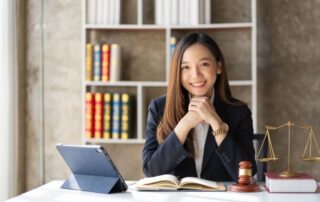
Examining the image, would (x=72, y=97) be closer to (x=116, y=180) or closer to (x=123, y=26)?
(x=123, y=26)

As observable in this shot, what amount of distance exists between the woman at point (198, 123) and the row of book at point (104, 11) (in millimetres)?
1459

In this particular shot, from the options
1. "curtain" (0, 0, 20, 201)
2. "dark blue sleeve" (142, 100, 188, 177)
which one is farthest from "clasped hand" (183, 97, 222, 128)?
"curtain" (0, 0, 20, 201)

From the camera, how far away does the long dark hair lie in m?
2.83

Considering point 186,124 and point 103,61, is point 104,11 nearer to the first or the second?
point 103,61

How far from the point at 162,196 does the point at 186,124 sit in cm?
56

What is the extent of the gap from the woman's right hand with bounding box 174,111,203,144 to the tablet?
45cm

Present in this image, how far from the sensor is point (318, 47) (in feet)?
14.5

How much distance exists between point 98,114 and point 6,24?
87 centimetres

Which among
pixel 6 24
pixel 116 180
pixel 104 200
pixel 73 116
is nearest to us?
pixel 104 200

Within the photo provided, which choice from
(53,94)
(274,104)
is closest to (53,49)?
(53,94)

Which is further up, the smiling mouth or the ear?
the ear

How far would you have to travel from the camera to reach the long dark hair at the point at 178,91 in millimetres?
2828

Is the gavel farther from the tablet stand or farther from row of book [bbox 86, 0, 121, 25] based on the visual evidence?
row of book [bbox 86, 0, 121, 25]

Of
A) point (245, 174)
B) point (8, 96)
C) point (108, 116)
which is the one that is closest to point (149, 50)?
point (108, 116)
